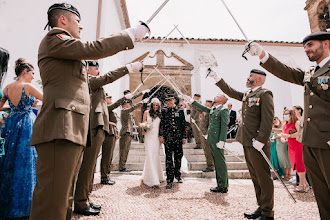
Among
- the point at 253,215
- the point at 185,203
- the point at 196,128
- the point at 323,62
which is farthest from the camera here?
the point at 196,128

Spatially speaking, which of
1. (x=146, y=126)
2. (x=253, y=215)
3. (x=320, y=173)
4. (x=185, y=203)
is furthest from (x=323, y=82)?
(x=146, y=126)

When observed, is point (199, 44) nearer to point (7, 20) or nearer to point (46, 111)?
point (7, 20)

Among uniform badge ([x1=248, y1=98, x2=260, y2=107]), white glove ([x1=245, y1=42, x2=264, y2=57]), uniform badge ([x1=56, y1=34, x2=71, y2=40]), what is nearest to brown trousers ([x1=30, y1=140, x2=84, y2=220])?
uniform badge ([x1=56, y1=34, x2=71, y2=40])

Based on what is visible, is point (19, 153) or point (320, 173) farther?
point (19, 153)

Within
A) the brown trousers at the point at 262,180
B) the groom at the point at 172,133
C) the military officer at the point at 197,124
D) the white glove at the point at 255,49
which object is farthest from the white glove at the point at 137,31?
the military officer at the point at 197,124

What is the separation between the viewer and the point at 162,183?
201 inches

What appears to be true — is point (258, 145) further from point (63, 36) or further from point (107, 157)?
point (107, 157)

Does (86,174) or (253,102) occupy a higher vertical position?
(253,102)

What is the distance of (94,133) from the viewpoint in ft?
10.3

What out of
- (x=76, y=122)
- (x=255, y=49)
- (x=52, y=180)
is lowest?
(x=52, y=180)

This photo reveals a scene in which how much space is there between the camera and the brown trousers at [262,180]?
2.60m

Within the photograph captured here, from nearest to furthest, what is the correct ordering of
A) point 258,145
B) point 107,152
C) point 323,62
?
point 323,62
point 258,145
point 107,152

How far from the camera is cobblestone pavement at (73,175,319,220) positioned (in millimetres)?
2874

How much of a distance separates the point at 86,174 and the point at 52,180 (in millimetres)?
1682
